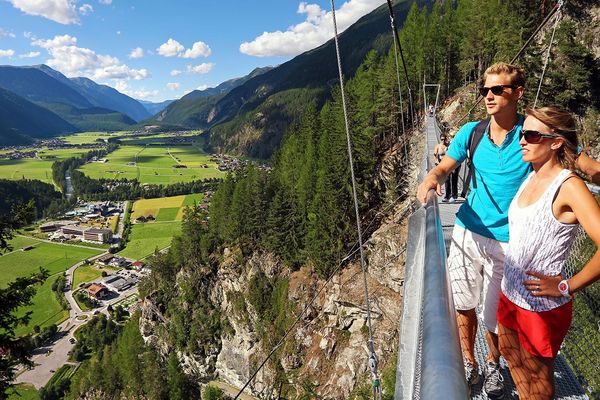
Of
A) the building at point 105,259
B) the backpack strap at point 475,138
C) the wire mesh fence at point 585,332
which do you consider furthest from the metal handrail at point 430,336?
the building at point 105,259

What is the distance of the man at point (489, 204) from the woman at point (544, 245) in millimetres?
525

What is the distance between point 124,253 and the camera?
10088 centimetres

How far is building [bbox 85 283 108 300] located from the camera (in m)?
78.0

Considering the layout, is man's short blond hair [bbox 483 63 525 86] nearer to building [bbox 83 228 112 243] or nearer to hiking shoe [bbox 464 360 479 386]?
hiking shoe [bbox 464 360 479 386]

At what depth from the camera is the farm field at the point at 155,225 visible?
10031 centimetres

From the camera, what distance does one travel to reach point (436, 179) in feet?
10.3

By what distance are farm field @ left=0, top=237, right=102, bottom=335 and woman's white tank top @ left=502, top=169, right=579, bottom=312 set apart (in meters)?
87.7

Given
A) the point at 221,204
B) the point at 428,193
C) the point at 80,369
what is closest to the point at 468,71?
the point at 221,204

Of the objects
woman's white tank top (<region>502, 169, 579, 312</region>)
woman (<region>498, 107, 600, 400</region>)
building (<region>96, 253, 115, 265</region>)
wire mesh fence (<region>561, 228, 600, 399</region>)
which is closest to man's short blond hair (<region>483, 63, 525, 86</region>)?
woman (<region>498, 107, 600, 400</region>)

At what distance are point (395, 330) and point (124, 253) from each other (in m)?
96.8

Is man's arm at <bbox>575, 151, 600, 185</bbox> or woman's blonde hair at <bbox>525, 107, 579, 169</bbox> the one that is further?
man's arm at <bbox>575, 151, 600, 185</bbox>

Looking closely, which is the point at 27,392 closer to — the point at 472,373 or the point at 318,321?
the point at 318,321

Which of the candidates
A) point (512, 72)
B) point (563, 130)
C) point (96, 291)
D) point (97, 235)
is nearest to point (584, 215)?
point (563, 130)

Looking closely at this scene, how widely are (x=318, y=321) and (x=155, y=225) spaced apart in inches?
3699
